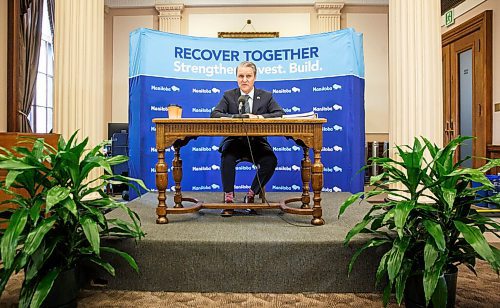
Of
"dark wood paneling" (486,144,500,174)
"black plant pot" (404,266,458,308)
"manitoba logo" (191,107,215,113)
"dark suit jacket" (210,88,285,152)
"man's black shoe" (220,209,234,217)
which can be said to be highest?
"manitoba logo" (191,107,215,113)

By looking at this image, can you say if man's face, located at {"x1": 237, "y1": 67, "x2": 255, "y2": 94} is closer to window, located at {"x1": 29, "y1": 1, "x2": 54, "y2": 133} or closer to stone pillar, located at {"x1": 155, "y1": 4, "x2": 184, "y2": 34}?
window, located at {"x1": 29, "y1": 1, "x2": 54, "y2": 133}

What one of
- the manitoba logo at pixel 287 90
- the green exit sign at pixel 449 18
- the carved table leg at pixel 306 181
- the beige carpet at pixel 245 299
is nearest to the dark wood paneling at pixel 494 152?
the green exit sign at pixel 449 18

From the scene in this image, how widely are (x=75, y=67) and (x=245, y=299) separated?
89.1 inches

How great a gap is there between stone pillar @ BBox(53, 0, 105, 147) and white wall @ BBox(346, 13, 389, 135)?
515 cm

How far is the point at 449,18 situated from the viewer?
6.27 m

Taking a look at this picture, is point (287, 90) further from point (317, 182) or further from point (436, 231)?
point (436, 231)

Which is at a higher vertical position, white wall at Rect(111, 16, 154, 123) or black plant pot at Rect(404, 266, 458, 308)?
white wall at Rect(111, 16, 154, 123)

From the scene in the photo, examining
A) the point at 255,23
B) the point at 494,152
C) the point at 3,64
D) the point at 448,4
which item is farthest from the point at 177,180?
the point at 448,4

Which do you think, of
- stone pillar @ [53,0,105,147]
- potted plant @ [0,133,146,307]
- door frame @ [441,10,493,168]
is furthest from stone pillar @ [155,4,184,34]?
potted plant @ [0,133,146,307]

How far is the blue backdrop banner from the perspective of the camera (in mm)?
4031

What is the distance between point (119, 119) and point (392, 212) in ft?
20.7

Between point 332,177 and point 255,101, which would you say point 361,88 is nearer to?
point 332,177

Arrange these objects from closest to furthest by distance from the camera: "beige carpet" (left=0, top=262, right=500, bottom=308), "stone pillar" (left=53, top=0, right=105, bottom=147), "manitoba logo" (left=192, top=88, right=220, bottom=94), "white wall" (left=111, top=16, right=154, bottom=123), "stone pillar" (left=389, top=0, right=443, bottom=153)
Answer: "beige carpet" (left=0, top=262, right=500, bottom=308)
"stone pillar" (left=389, top=0, right=443, bottom=153)
"stone pillar" (left=53, top=0, right=105, bottom=147)
"manitoba logo" (left=192, top=88, right=220, bottom=94)
"white wall" (left=111, top=16, right=154, bottom=123)

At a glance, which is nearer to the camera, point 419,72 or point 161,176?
point 161,176
